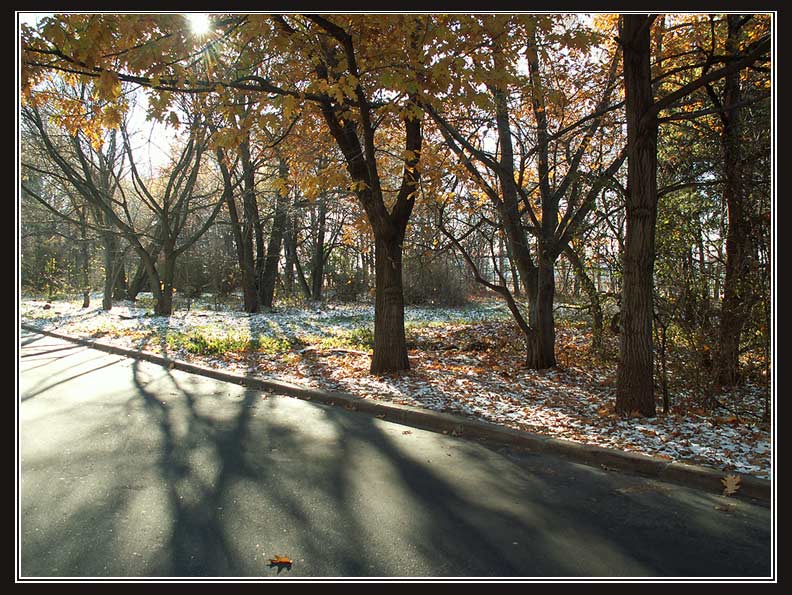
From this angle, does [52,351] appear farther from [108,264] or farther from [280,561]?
[280,561]

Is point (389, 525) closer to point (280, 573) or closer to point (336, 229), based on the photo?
point (280, 573)

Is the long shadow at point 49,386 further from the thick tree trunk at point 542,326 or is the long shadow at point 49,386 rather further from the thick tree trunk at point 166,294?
the thick tree trunk at point 166,294

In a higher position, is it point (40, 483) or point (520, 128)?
point (520, 128)

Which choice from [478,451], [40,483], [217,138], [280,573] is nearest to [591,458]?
[478,451]

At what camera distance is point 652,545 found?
11.5ft

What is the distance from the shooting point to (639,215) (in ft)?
20.4

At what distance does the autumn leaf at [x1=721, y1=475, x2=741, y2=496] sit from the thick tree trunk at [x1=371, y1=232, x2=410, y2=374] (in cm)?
557

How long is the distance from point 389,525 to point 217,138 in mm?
5913

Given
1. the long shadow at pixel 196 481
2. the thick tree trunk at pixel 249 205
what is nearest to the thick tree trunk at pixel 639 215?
the long shadow at pixel 196 481

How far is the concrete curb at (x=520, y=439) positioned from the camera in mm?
4598

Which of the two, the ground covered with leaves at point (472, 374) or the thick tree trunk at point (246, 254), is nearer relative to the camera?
the ground covered with leaves at point (472, 374)

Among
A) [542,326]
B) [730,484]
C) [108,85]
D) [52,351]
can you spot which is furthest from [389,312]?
[52,351]

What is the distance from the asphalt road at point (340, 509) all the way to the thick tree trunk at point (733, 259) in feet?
8.40

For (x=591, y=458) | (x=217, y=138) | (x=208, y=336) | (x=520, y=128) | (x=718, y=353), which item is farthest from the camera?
(x=208, y=336)
